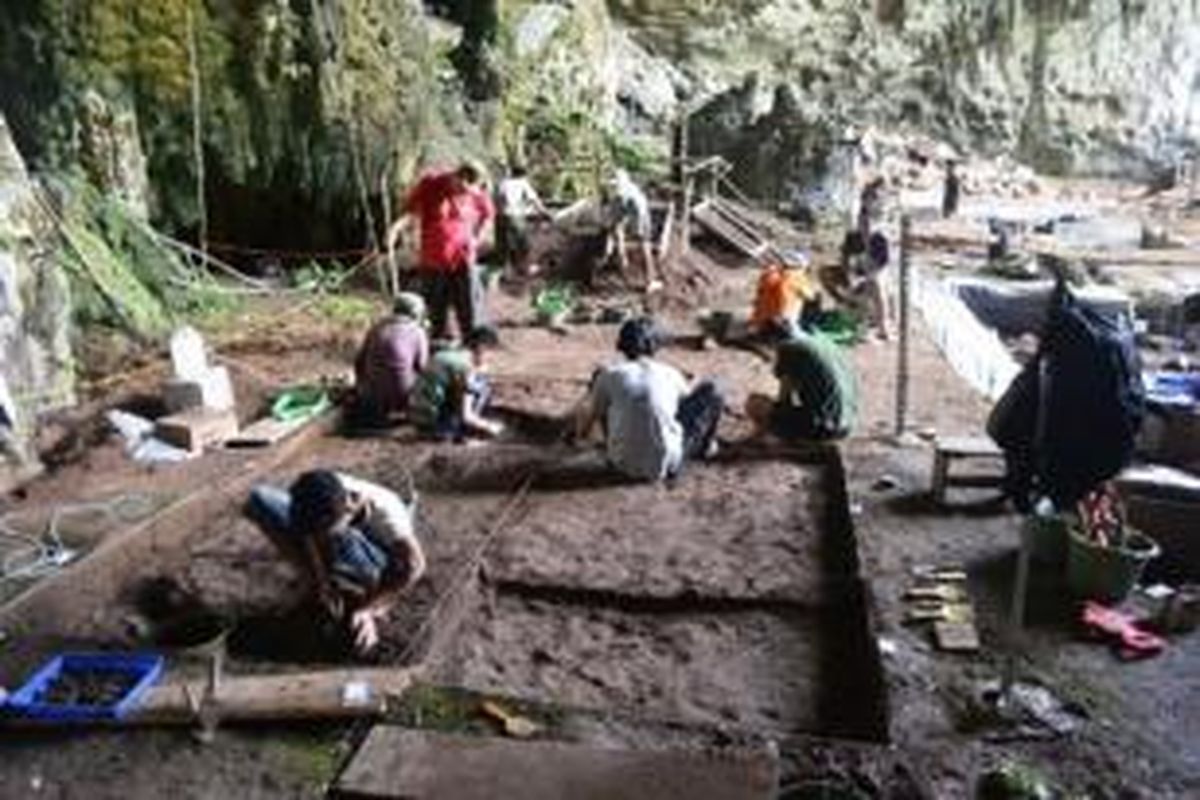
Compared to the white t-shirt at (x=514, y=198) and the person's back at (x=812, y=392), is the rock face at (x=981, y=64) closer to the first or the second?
the white t-shirt at (x=514, y=198)

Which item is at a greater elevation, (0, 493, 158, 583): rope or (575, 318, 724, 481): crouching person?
(575, 318, 724, 481): crouching person

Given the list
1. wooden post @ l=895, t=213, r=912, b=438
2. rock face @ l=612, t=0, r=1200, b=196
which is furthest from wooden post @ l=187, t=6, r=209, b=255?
rock face @ l=612, t=0, r=1200, b=196

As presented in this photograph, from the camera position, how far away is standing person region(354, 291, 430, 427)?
10852 millimetres


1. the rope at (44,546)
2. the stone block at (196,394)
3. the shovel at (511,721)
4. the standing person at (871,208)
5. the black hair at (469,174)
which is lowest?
the shovel at (511,721)

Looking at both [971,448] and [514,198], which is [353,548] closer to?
[971,448]

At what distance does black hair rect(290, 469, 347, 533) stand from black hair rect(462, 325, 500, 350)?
240 inches

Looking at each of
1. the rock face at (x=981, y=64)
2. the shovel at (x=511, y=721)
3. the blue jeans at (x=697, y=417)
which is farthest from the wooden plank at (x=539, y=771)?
the rock face at (x=981, y=64)

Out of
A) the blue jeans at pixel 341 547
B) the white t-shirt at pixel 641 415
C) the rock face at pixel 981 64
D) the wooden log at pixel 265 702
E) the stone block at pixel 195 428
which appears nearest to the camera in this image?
the wooden log at pixel 265 702

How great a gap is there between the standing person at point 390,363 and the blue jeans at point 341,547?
3.59 m

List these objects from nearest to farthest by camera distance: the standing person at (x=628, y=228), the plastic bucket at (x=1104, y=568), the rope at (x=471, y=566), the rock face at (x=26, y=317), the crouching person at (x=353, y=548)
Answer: the crouching person at (x=353, y=548), the rope at (x=471, y=566), the plastic bucket at (x=1104, y=568), the rock face at (x=26, y=317), the standing person at (x=628, y=228)

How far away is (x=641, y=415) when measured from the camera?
386 inches

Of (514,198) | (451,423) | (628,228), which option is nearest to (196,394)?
(451,423)

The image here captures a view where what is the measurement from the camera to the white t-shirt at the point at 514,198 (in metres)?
17.4

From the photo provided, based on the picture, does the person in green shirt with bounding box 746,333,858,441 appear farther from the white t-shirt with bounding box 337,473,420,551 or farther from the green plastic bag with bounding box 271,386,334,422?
the white t-shirt with bounding box 337,473,420,551
